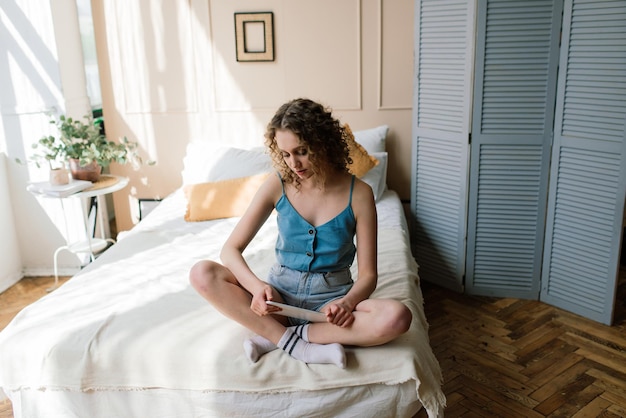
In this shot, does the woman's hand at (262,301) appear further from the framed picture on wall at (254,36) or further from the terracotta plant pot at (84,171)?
the framed picture on wall at (254,36)

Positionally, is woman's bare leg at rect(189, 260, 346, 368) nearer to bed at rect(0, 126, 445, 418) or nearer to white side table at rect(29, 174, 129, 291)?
bed at rect(0, 126, 445, 418)

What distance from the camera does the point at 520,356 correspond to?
2875 mm

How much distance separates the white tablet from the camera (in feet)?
6.47

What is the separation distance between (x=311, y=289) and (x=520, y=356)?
4.22 ft

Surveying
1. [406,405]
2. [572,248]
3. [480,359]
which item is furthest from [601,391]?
[406,405]

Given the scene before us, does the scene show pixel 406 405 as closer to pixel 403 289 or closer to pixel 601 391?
pixel 403 289

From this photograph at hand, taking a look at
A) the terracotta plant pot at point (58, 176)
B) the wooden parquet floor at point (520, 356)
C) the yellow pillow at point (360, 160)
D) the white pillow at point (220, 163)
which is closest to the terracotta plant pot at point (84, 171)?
the terracotta plant pot at point (58, 176)

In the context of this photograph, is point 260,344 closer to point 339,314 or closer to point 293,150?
point 339,314

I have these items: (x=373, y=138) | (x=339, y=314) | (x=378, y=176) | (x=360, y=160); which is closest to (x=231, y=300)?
(x=339, y=314)

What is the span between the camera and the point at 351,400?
197cm

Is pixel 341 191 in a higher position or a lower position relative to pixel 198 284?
higher

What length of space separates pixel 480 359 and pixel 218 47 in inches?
96.6

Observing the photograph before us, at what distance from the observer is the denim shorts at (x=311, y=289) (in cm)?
214

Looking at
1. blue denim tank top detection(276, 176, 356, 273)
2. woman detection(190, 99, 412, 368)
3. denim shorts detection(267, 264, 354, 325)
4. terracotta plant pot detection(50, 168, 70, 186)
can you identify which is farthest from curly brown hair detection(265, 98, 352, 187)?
terracotta plant pot detection(50, 168, 70, 186)
